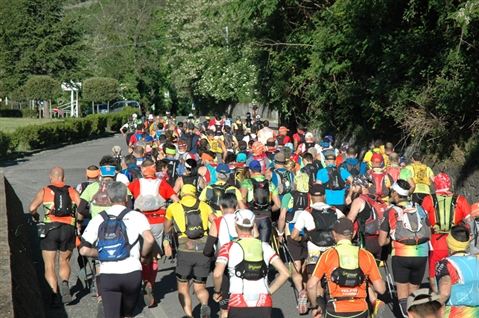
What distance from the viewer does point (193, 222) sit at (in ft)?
26.0

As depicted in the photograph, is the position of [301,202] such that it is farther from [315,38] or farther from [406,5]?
[315,38]

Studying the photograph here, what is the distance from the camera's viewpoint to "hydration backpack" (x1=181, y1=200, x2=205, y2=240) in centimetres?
792

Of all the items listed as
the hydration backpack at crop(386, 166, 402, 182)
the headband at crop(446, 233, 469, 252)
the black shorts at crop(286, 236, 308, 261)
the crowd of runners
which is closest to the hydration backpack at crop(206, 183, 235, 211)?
the crowd of runners

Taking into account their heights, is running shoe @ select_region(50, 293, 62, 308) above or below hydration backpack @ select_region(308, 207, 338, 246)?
below

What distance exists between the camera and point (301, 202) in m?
9.48

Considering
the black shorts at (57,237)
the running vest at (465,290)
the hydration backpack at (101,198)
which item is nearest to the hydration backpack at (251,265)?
the running vest at (465,290)

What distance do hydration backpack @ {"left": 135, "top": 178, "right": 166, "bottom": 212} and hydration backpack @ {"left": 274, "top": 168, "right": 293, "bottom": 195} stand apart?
2.03 meters

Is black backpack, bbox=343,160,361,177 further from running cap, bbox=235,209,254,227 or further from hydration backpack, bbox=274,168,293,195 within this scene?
running cap, bbox=235,209,254,227

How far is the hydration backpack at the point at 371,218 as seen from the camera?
30.1 ft

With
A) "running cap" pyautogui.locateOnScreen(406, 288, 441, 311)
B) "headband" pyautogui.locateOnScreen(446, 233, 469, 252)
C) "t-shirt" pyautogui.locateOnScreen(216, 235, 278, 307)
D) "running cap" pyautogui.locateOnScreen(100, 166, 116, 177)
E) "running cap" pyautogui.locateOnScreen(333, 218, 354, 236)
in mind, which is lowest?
"t-shirt" pyautogui.locateOnScreen(216, 235, 278, 307)

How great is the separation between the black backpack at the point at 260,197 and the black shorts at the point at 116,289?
3162 millimetres

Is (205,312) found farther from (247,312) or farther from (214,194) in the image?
(247,312)

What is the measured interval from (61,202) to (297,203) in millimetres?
3219

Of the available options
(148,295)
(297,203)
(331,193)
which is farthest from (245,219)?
(331,193)
